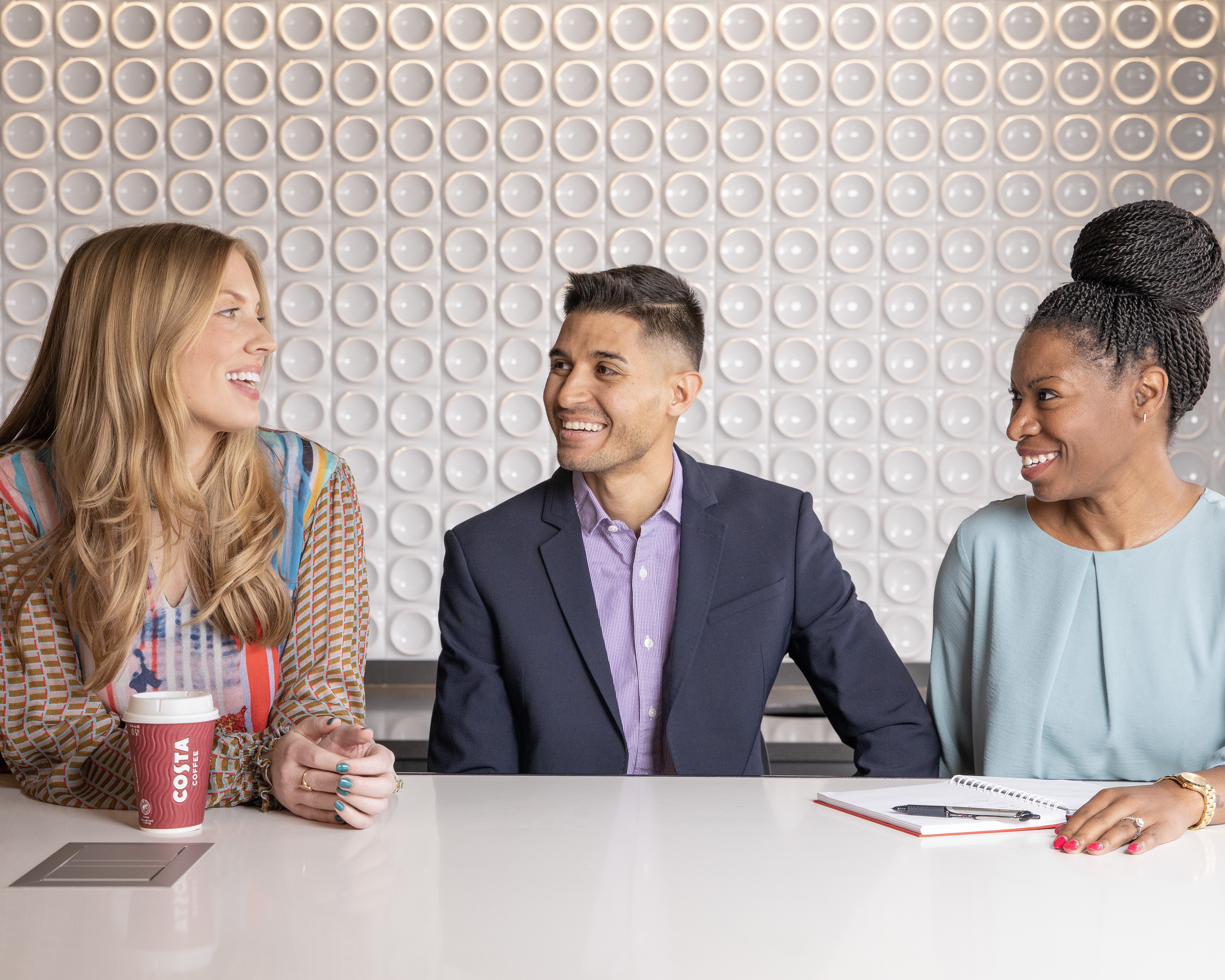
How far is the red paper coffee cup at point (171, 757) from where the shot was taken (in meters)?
1.08

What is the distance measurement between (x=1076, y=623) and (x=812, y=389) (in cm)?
108

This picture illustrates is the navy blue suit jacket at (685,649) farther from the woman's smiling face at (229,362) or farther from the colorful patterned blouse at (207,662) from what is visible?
the woman's smiling face at (229,362)

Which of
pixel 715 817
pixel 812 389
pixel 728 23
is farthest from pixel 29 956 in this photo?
pixel 728 23

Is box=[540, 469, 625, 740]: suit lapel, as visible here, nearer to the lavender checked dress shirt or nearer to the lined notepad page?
the lavender checked dress shirt

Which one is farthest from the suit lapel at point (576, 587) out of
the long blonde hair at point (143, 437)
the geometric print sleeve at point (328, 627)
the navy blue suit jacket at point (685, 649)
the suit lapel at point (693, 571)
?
the long blonde hair at point (143, 437)

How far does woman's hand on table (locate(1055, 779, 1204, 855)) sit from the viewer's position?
1.05 meters

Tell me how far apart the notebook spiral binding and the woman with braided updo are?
0.28m

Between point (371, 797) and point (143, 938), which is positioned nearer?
point (143, 938)

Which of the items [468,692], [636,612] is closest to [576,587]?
[636,612]

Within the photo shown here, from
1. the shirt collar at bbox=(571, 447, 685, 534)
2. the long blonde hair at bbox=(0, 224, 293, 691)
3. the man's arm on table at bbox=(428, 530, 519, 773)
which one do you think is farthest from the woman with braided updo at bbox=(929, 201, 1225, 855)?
the long blonde hair at bbox=(0, 224, 293, 691)

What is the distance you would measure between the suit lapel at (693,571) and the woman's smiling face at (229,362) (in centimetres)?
67

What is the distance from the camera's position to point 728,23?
8.11 ft

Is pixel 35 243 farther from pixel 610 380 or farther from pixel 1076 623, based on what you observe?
pixel 1076 623

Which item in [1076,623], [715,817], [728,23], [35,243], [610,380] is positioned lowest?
[715,817]
